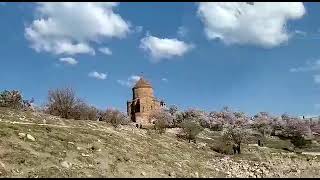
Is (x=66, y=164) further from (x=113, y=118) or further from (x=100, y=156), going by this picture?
(x=113, y=118)

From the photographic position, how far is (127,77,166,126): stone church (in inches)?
3780

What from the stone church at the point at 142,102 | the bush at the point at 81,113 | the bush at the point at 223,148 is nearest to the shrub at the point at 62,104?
the bush at the point at 81,113

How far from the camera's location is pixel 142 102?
96875 mm

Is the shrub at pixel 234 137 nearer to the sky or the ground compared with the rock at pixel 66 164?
nearer to the sky

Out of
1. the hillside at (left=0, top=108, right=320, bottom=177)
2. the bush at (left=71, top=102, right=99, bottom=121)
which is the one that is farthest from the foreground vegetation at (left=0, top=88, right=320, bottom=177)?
the bush at (left=71, top=102, right=99, bottom=121)

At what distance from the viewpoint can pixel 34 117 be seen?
31797mm

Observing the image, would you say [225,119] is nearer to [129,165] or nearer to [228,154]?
[228,154]

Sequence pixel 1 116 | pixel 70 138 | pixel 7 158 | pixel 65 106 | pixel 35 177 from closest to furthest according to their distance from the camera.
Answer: pixel 35 177, pixel 7 158, pixel 70 138, pixel 1 116, pixel 65 106

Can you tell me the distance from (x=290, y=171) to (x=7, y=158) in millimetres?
15375

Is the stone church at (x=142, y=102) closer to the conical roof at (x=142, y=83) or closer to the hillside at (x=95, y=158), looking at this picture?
the conical roof at (x=142, y=83)

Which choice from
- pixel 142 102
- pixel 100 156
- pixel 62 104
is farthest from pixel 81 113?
pixel 142 102

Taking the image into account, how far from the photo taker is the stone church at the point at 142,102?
96.0m

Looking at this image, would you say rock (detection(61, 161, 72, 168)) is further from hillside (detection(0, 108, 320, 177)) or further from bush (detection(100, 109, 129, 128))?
bush (detection(100, 109, 129, 128))

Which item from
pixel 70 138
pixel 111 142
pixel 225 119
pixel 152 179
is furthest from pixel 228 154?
pixel 225 119
